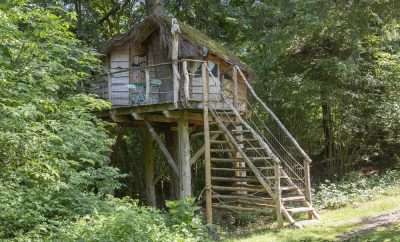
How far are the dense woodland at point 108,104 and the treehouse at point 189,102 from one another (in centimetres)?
93

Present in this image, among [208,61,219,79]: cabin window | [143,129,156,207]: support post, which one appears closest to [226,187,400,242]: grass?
[208,61,219,79]: cabin window

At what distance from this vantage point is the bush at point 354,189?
11.6m

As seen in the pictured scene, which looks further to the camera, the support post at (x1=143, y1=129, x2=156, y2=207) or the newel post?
the support post at (x1=143, y1=129, x2=156, y2=207)

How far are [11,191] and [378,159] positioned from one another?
45.5ft

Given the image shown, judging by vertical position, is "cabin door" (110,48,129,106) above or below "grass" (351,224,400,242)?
above

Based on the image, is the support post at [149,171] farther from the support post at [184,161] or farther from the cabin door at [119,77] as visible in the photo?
the support post at [184,161]

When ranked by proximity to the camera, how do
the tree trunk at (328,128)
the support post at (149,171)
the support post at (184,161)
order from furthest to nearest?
the tree trunk at (328,128) < the support post at (149,171) < the support post at (184,161)

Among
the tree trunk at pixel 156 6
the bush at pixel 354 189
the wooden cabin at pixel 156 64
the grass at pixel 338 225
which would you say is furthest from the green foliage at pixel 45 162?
the tree trunk at pixel 156 6

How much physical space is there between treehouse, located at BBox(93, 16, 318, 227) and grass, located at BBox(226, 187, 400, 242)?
62 cm

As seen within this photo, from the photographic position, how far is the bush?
11586 mm

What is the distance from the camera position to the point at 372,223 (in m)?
8.89

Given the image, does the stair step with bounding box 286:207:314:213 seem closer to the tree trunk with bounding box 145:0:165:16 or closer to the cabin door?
the cabin door

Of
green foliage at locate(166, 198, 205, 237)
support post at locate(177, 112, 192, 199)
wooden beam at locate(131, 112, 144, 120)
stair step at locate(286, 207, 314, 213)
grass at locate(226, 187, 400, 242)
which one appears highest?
wooden beam at locate(131, 112, 144, 120)

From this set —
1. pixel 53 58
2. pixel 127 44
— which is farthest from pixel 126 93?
pixel 53 58
